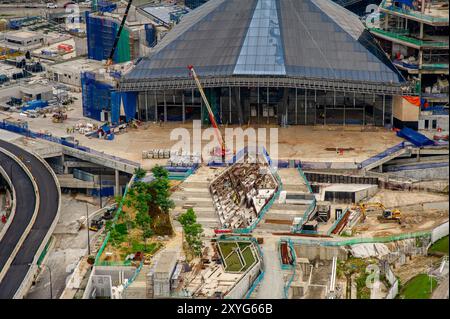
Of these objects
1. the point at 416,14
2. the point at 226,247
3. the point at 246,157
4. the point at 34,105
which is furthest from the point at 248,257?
the point at 34,105

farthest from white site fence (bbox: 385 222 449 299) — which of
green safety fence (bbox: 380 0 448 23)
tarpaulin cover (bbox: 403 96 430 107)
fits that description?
green safety fence (bbox: 380 0 448 23)

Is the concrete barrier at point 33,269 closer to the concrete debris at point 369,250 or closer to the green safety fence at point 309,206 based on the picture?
the green safety fence at point 309,206

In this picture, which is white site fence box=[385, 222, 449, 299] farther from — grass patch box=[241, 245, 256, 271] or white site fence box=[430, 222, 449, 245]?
grass patch box=[241, 245, 256, 271]

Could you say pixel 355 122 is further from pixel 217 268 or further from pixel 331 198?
pixel 217 268

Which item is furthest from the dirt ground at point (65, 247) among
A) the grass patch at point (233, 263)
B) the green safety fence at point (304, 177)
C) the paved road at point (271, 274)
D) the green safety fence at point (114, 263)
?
the green safety fence at point (304, 177)

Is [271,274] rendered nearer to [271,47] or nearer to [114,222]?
[114,222]

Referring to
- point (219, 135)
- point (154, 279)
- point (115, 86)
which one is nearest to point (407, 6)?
point (219, 135)
